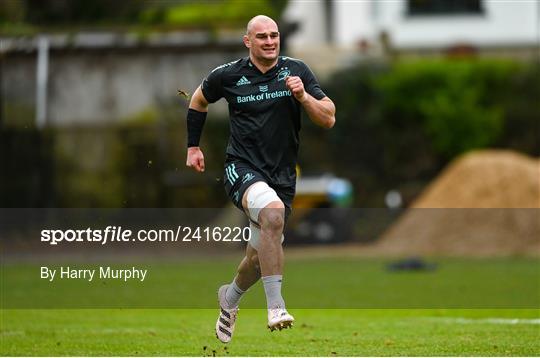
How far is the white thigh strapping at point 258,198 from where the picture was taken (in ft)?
32.4

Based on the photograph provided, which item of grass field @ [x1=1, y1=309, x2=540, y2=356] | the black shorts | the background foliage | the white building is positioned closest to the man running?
the black shorts

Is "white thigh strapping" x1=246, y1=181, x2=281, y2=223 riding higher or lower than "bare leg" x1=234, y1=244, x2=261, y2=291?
higher

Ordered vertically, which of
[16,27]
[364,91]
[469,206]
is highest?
[16,27]

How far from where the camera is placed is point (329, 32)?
159ft

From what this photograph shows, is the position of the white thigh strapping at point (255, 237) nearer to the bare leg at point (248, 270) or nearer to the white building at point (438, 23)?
the bare leg at point (248, 270)

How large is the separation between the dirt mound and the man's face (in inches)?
775

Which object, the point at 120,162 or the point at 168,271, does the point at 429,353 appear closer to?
the point at 168,271

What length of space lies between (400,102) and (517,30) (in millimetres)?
11534

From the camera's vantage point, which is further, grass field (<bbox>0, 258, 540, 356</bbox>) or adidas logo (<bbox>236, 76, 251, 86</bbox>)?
grass field (<bbox>0, 258, 540, 356</bbox>)

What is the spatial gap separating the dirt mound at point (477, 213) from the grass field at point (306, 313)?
2.58 meters

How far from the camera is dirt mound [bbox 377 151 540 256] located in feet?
97.1

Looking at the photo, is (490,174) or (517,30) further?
(517,30)

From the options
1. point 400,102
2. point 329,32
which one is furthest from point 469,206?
point 329,32

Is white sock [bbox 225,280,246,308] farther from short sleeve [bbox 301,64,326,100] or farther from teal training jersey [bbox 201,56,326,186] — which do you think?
short sleeve [bbox 301,64,326,100]
